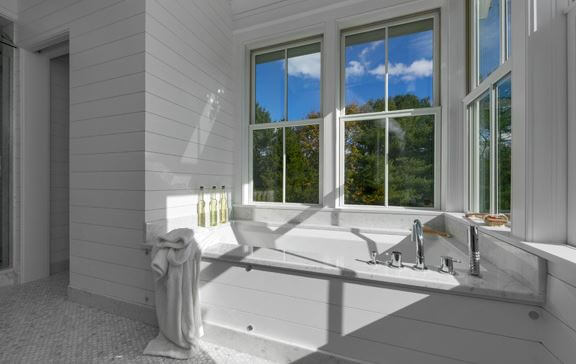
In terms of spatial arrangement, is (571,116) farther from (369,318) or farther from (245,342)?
(245,342)


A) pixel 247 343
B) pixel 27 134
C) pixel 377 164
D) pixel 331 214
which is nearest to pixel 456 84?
pixel 377 164

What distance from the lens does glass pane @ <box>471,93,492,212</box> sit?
1815mm

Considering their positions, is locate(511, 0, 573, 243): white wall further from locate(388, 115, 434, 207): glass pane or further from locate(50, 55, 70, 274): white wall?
locate(50, 55, 70, 274): white wall

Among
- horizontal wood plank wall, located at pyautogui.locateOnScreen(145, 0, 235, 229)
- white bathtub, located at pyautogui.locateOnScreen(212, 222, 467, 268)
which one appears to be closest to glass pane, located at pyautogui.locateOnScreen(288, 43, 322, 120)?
horizontal wood plank wall, located at pyautogui.locateOnScreen(145, 0, 235, 229)

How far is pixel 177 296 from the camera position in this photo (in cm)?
160

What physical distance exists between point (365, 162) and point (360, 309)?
4.78 ft

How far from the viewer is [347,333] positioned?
1.41 m

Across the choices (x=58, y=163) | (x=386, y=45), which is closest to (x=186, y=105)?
(x=58, y=163)

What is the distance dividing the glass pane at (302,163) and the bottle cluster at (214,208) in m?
0.64

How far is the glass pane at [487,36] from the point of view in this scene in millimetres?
1672

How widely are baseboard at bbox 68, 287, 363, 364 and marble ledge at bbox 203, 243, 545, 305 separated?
16.7 inches

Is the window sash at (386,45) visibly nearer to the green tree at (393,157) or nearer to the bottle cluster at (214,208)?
the green tree at (393,157)

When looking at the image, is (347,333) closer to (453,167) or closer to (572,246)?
(572,246)

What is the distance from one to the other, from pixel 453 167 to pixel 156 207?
233 cm
